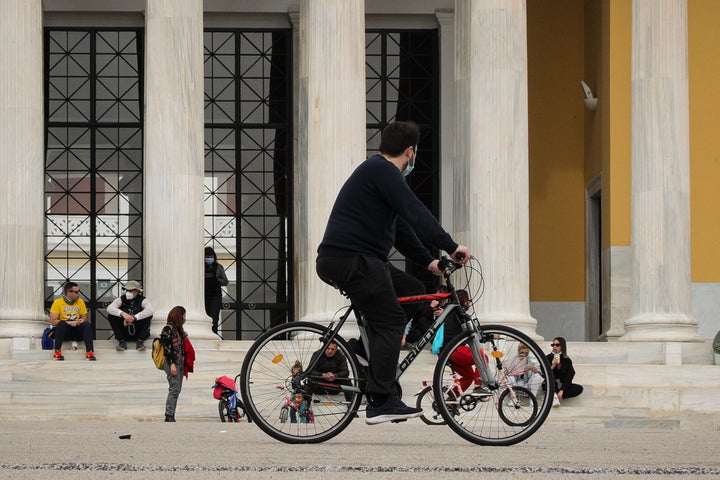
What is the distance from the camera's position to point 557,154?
54.3 meters

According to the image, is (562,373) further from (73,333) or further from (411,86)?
(411,86)

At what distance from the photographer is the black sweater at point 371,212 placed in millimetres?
16844

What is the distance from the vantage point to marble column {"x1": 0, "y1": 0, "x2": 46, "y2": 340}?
4184cm

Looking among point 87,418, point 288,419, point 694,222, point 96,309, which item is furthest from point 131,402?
point 288,419

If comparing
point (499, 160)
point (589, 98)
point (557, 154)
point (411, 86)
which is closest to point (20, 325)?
point (499, 160)

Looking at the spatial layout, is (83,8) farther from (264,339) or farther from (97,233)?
(264,339)

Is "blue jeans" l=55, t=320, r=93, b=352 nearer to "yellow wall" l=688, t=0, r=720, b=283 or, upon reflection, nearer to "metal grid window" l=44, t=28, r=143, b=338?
"metal grid window" l=44, t=28, r=143, b=338

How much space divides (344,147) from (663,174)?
27.9ft

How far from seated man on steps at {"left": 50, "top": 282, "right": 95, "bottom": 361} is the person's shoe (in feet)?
77.7

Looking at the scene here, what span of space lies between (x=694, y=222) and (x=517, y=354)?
3296 centimetres

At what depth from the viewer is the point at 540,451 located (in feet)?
54.7

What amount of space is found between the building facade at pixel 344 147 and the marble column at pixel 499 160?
0.19 ft

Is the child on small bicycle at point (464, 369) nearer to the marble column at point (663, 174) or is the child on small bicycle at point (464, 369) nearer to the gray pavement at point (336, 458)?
the gray pavement at point (336, 458)

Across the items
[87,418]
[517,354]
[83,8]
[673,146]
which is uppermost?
[83,8]
